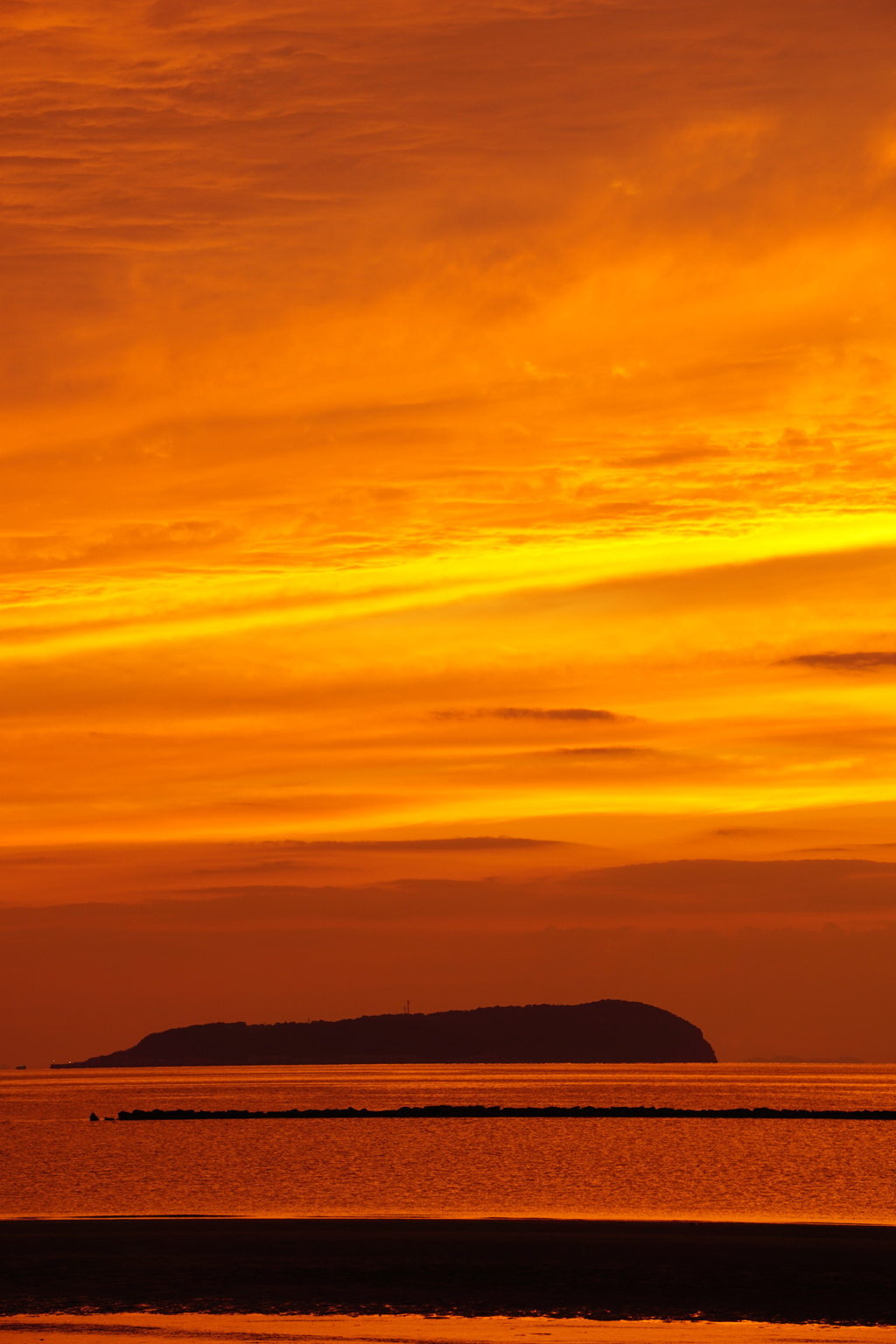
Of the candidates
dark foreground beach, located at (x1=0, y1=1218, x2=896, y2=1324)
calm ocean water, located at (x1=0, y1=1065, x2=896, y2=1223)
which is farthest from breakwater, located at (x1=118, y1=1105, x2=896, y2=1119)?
dark foreground beach, located at (x1=0, y1=1218, x2=896, y2=1324)

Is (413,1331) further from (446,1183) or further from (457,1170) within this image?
(457,1170)

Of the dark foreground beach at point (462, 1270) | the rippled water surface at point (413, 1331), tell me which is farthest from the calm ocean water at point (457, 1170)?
the rippled water surface at point (413, 1331)

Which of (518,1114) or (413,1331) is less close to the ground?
(518,1114)

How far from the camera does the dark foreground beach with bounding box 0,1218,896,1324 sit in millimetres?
35188

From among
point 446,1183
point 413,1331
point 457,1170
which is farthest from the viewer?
point 457,1170

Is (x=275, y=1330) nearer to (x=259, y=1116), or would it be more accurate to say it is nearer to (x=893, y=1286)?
(x=893, y=1286)

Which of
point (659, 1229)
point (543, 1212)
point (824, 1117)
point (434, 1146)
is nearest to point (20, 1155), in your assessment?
point (434, 1146)

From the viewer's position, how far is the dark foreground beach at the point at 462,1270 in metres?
35.2

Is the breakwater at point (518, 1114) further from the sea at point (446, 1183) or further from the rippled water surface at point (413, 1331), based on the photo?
the rippled water surface at point (413, 1331)

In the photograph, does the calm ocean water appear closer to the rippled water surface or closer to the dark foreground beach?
the dark foreground beach

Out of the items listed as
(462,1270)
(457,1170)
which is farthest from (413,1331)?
(457,1170)

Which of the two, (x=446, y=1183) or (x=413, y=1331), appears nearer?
(x=413, y=1331)

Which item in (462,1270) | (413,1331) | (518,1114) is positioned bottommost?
(413,1331)

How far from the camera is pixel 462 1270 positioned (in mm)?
40375
